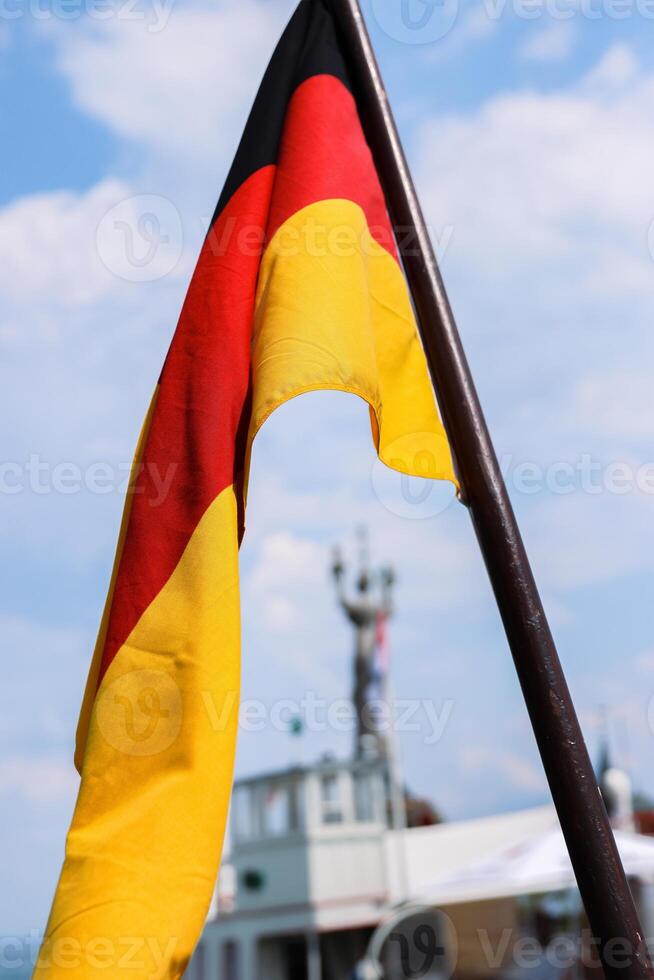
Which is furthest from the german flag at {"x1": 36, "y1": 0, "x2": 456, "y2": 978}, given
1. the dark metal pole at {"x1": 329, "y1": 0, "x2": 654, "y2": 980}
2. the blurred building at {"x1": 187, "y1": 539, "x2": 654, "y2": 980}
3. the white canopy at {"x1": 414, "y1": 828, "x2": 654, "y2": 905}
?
the blurred building at {"x1": 187, "y1": 539, "x2": 654, "y2": 980}

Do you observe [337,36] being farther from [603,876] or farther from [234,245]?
[603,876]

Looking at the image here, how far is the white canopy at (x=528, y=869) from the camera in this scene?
1253 cm

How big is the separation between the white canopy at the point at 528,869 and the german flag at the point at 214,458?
10.8 metres

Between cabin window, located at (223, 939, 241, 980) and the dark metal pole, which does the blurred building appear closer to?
cabin window, located at (223, 939, 241, 980)

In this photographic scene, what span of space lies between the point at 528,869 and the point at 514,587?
11995 millimetres

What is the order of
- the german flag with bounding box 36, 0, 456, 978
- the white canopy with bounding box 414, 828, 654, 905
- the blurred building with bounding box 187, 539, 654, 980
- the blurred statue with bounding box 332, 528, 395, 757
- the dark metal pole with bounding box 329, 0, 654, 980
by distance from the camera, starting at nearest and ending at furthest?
the dark metal pole with bounding box 329, 0, 654, 980 → the german flag with bounding box 36, 0, 456, 978 → the white canopy with bounding box 414, 828, 654, 905 → the blurred building with bounding box 187, 539, 654, 980 → the blurred statue with bounding box 332, 528, 395, 757

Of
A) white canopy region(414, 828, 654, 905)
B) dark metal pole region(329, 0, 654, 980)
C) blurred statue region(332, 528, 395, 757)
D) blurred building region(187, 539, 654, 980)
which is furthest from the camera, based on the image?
blurred statue region(332, 528, 395, 757)

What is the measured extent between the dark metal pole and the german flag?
139 millimetres

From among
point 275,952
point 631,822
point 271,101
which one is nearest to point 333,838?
point 275,952

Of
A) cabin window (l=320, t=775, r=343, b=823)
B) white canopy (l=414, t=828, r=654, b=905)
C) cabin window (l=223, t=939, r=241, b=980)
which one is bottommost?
white canopy (l=414, t=828, r=654, b=905)

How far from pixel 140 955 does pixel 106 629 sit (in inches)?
31.5

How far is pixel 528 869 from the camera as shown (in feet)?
44.3

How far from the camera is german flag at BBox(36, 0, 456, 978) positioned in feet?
7.70

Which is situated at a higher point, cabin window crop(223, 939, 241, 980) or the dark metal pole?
cabin window crop(223, 939, 241, 980)
